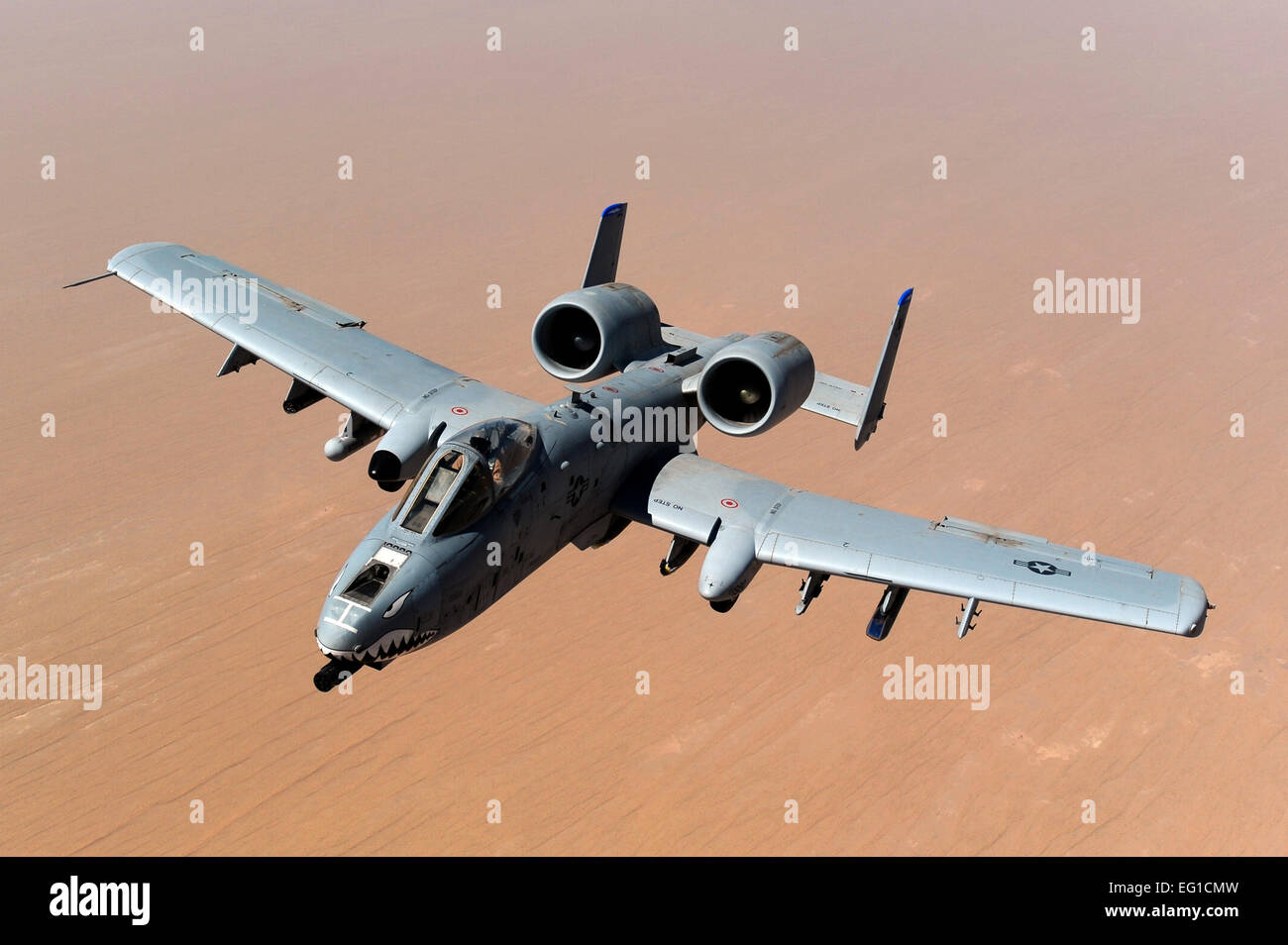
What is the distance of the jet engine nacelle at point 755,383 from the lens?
632 inches

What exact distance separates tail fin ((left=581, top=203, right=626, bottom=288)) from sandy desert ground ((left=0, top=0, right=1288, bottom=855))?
4.28 m

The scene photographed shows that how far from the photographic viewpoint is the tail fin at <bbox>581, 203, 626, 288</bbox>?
64.5 ft

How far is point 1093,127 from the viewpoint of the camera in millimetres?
40750

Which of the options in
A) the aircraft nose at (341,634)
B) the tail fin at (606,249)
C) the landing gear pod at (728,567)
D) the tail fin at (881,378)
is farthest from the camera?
the tail fin at (606,249)

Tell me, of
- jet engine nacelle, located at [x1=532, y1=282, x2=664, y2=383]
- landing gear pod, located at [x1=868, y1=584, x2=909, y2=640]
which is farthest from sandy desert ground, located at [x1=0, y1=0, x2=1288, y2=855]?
jet engine nacelle, located at [x1=532, y1=282, x2=664, y2=383]

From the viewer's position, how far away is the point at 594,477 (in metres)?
15.5

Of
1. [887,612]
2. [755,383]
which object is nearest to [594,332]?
[755,383]

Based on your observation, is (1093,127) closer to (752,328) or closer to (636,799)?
(752,328)

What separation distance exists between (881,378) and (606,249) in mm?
6267

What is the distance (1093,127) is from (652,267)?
2189cm

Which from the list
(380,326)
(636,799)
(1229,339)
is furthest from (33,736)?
(1229,339)

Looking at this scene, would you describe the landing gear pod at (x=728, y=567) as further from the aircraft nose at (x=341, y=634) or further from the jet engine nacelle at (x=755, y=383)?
the aircraft nose at (x=341, y=634)

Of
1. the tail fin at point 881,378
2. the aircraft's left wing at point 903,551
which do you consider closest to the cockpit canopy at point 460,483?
the aircraft's left wing at point 903,551

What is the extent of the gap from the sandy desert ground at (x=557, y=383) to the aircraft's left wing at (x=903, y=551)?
7.08ft
